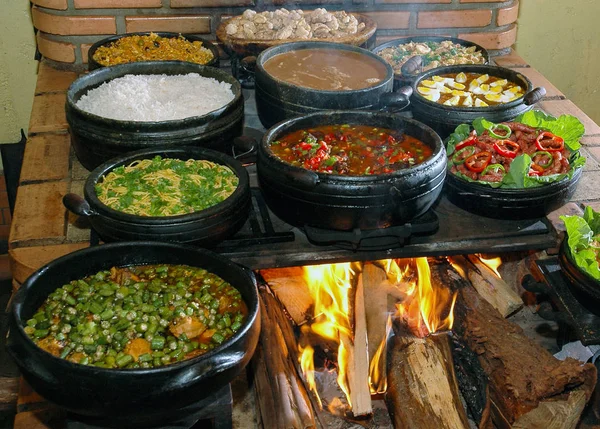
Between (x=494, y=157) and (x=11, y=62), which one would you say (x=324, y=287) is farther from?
(x=11, y=62)

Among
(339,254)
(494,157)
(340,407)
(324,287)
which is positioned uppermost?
(494,157)

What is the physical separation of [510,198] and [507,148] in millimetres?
359

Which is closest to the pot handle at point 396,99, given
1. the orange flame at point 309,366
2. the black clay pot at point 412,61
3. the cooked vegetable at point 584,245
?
the black clay pot at point 412,61

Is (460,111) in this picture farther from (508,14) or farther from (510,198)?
(508,14)

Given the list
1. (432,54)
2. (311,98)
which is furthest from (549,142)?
(432,54)

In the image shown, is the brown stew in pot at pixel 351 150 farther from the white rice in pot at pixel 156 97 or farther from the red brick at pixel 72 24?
the red brick at pixel 72 24

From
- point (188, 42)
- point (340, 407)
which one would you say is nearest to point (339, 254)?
point (340, 407)

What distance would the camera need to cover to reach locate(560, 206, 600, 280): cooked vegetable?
293cm

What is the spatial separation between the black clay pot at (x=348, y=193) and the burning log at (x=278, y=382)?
50 centimetres

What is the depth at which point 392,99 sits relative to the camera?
3.63 m

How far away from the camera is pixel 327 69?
13.2 ft

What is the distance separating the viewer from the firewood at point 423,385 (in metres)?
2.91

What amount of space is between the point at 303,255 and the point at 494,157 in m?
1.07

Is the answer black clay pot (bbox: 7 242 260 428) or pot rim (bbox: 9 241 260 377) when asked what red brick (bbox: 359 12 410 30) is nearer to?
pot rim (bbox: 9 241 260 377)
